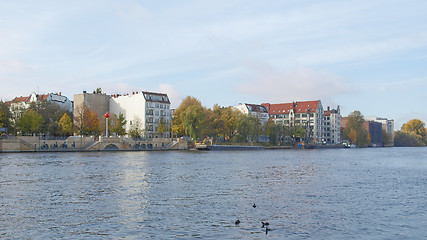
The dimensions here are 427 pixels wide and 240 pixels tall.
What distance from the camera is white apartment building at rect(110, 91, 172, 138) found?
152750 mm

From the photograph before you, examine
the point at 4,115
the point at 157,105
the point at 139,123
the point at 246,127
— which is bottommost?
the point at 246,127

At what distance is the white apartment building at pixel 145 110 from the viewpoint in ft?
501

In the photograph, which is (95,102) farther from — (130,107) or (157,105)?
(157,105)

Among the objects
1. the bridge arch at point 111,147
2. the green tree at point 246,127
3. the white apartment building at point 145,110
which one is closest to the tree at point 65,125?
the bridge arch at point 111,147

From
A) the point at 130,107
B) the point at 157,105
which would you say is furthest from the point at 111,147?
the point at 157,105

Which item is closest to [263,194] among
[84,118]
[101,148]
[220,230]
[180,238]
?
[220,230]

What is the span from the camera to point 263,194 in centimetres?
3262

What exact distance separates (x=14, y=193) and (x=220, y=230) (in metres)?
18.8

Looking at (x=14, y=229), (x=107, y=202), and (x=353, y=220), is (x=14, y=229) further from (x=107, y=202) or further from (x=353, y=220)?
(x=353, y=220)

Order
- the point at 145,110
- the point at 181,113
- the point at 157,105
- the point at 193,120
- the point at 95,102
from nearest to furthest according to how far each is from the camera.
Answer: the point at 193,120 → the point at 181,113 → the point at 145,110 → the point at 95,102 → the point at 157,105

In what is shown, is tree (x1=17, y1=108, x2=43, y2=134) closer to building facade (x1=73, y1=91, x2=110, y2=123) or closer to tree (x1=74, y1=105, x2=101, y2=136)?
tree (x1=74, y1=105, x2=101, y2=136)

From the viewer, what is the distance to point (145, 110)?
15250 centimetres

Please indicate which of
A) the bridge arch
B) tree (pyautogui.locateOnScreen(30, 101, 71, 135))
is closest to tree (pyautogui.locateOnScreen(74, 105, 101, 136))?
tree (pyautogui.locateOnScreen(30, 101, 71, 135))

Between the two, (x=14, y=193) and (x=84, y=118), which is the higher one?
(x=84, y=118)
